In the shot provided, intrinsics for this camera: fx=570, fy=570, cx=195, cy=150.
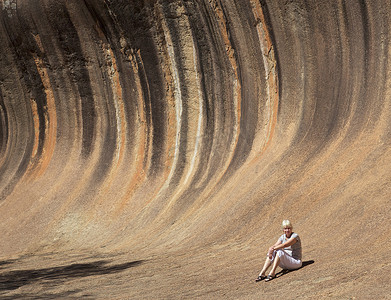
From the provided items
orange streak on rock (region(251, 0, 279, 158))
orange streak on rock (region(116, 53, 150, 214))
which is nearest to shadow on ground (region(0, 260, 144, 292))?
orange streak on rock (region(116, 53, 150, 214))

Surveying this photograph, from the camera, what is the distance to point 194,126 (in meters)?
15.1

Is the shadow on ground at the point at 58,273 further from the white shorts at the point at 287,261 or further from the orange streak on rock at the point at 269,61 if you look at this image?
the orange streak on rock at the point at 269,61

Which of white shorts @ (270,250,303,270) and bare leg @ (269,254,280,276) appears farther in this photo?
white shorts @ (270,250,303,270)

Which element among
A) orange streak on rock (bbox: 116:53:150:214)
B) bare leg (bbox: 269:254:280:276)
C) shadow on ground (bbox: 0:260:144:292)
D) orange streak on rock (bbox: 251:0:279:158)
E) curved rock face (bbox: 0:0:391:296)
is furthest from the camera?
orange streak on rock (bbox: 116:53:150:214)

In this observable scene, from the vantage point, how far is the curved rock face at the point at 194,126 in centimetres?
1040

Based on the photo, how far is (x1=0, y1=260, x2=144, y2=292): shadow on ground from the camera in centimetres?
894

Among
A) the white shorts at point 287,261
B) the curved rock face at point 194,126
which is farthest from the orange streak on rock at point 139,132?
the white shorts at point 287,261

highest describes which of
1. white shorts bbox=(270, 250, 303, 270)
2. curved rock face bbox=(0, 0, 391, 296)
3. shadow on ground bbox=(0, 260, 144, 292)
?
curved rock face bbox=(0, 0, 391, 296)

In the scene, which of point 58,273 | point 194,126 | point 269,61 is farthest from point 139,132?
point 58,273

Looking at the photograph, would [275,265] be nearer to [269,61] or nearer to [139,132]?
[269,61]

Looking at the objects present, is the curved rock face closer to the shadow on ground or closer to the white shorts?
the white shorts

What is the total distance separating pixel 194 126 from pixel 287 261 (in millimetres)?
8312

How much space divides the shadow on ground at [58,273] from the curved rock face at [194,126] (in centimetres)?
105

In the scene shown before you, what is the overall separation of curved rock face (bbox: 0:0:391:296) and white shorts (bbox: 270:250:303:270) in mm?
292
